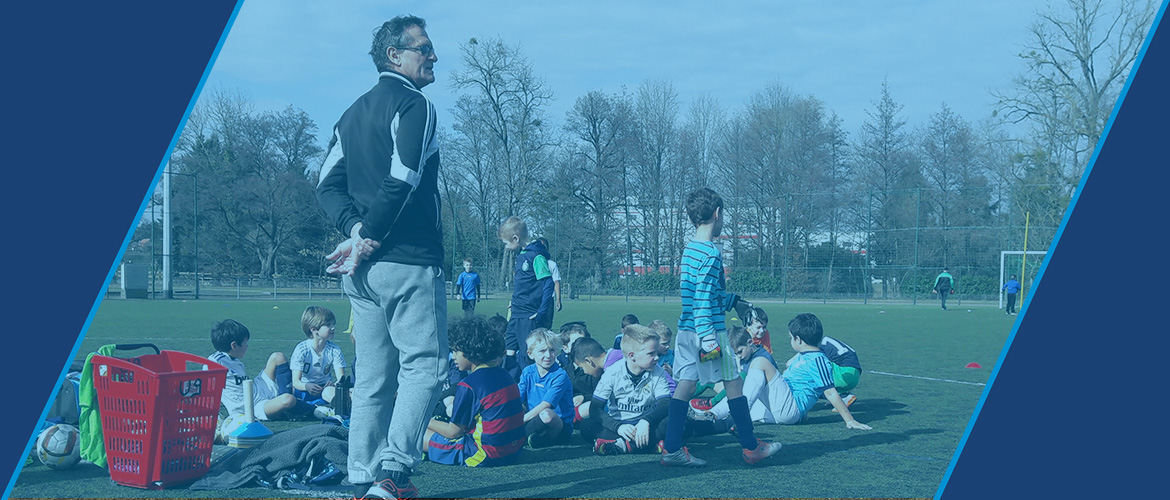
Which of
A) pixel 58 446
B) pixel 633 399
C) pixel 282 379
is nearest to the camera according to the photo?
pixel 58 446

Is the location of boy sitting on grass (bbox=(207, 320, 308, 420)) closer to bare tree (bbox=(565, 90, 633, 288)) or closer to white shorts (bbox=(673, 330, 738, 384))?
white shorts (bbox=(673, 330, 738, 384))

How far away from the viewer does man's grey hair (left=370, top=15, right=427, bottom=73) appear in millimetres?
3678

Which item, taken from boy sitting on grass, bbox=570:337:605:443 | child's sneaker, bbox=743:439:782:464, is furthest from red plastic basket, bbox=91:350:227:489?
child's sneaker, bbox=743:439:782:464

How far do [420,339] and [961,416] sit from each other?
487 cm

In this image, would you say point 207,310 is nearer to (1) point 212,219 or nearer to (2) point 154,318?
(2) point 154,318

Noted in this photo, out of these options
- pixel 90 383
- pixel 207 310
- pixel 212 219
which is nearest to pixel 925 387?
pixel 90 383

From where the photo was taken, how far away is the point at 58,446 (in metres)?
4.25

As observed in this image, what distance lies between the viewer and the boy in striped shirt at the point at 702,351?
4633 mm

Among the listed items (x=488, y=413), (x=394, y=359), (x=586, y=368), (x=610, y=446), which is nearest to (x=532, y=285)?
(x=586, y=368)

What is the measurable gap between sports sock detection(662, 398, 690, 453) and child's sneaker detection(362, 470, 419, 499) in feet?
5.20

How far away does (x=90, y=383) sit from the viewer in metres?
4.12

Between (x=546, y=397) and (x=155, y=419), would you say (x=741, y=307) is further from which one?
(x=155, y=419)

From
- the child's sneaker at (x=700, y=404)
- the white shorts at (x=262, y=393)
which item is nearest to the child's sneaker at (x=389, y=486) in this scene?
the white shorts at (x=262, y=393)

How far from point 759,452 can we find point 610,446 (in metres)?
0.85
